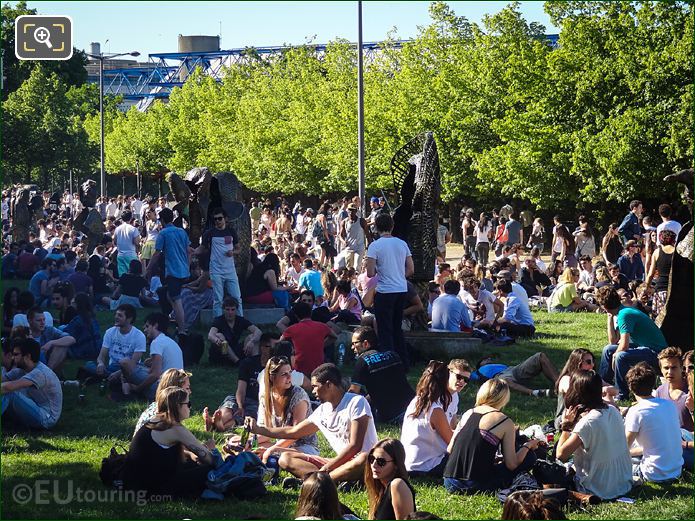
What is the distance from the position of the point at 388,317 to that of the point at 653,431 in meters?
4.74

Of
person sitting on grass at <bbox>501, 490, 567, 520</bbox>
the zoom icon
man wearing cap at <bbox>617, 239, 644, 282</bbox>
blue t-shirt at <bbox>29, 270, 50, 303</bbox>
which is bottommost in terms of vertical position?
person sitting on grass at <bbox>501, 490, 567, 520</bbox>

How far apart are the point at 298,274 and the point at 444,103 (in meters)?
19.7

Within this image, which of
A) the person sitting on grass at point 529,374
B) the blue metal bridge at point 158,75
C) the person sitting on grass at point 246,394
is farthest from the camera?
the blue metal bridge at point 158,75

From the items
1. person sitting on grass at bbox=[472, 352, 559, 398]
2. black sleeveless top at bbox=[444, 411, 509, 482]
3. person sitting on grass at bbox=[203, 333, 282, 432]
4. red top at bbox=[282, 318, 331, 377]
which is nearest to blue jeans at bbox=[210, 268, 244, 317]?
red top at bbox=[282, 318, 331, 377]

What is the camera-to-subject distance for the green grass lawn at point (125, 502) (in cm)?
787

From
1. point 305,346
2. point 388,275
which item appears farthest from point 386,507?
point 388,275

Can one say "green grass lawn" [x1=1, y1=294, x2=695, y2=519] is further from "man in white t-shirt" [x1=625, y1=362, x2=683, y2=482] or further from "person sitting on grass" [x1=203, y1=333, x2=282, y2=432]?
"person sitting on grass" [x1=203, y1=333, x2=282, y2=432]

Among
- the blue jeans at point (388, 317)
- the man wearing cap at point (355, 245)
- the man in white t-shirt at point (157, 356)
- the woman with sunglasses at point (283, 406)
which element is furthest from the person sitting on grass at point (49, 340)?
the man wearing cap at point (355, 245)

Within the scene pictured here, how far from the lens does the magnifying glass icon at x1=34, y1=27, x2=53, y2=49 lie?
991 cm

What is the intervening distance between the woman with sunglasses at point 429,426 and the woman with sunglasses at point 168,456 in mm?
1626

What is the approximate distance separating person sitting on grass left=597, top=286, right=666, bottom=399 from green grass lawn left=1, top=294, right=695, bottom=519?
788 mm

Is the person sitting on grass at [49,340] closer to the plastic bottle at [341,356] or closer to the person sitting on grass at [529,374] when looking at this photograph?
the plastic bottle at [341,356]

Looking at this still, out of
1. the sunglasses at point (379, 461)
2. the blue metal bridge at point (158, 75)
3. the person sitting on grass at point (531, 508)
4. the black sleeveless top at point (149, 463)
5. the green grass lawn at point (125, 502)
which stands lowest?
the green grass lawn at point (125, 502)

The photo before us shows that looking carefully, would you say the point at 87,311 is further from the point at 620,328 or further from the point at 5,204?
the point at 5,204
